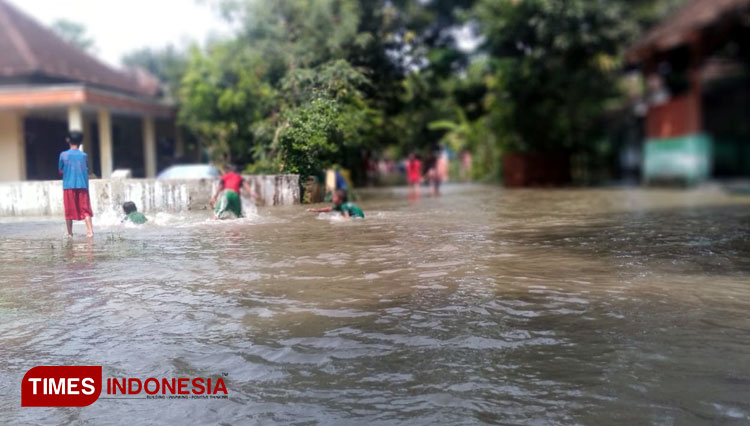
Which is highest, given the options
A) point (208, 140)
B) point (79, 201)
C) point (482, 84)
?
point (482, 84)

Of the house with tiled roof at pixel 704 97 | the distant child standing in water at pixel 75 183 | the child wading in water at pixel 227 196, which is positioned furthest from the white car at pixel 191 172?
the house with tiled roof at pixel 704 97

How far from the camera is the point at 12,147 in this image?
19.5 meters

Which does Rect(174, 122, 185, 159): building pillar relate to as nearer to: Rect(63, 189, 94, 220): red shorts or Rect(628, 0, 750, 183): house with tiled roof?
Rect(628, 0, 750, 183): house with tiled roof

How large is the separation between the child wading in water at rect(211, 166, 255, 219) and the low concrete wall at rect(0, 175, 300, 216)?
38cm

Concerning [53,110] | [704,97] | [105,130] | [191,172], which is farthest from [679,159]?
[53,110]

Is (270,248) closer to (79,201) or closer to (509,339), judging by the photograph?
(79,201)

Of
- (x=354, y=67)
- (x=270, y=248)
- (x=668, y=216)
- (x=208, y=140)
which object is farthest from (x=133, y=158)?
(x=668, y=216)

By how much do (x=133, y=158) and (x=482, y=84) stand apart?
42.3 feet

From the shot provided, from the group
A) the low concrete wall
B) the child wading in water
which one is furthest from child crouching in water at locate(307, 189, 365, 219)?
the low concrete wall

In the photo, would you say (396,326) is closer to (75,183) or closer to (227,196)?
(75,183)

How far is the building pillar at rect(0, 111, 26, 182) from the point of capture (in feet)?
63.2

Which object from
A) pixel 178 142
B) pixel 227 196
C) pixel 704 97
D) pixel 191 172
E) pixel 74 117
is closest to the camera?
pixel 227 196

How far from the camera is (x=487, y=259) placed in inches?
326

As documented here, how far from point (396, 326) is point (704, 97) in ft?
60.3
